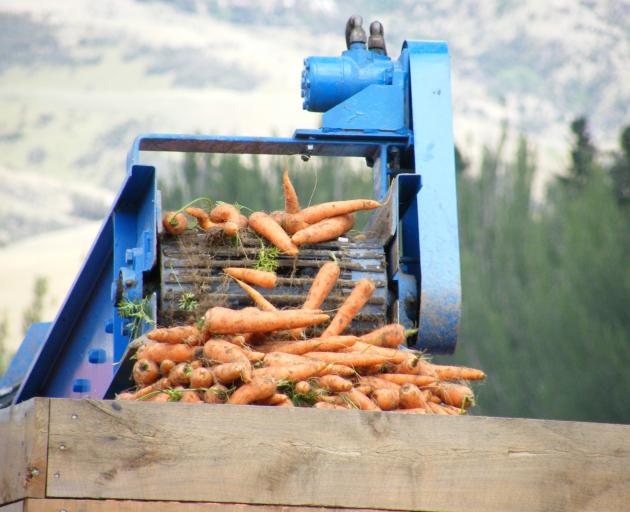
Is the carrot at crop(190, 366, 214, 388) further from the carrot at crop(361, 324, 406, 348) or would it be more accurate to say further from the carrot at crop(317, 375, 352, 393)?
the carrot at crop(361, 324, 406, 348)

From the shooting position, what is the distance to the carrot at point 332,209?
5516 mm

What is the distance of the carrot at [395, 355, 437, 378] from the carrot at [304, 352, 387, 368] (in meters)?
0.08

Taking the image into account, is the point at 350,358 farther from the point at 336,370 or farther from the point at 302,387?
the point at 302,387

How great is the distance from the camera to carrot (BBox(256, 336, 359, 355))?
4570mm

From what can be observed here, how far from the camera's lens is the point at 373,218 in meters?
5.75

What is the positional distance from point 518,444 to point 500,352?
3745cm

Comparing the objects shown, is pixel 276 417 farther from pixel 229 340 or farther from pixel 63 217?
pixel 63 217

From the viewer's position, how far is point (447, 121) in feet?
18.4

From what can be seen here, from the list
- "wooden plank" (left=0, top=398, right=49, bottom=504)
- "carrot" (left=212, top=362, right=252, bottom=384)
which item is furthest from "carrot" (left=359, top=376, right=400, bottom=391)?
"wooden plank" (left=0, top=398, right=49, bottom=504)

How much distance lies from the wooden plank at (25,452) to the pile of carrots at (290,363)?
80cm

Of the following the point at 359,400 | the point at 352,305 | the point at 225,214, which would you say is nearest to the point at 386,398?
the point at 359,400

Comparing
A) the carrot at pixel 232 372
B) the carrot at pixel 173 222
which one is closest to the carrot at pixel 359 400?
the carrot at pixel 232 372

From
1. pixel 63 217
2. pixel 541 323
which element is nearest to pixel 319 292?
pixel 541 323

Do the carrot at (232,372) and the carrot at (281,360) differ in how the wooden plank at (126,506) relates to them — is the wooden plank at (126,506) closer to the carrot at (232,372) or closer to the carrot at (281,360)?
the carrot at (232,372)
